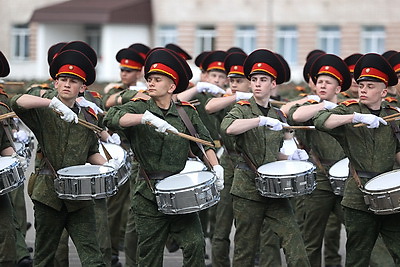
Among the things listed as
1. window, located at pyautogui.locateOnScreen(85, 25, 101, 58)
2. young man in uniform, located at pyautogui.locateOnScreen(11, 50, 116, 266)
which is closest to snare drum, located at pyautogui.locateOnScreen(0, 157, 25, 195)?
young man in uniform, located at pyautogui.locateOnScreen(11, 50, 116, 266)

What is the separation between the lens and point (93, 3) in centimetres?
4406

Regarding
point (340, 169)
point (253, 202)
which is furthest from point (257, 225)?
point (340, 169)

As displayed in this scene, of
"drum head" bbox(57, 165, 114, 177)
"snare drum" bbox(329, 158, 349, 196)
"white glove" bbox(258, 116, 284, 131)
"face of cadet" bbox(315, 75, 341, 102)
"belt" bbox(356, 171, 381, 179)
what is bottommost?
"snare drum" bbox(329, 158, 349, 196)

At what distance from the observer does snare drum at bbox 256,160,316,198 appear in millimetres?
8992

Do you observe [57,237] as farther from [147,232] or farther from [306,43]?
[306,43]

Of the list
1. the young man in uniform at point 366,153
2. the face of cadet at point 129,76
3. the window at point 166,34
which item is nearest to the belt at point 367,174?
the young man in uniform at point 366,153

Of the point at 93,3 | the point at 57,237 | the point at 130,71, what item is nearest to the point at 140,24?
the point at 93,3

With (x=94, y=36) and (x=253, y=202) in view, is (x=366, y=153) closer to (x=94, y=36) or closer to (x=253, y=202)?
(x=253, y=202)

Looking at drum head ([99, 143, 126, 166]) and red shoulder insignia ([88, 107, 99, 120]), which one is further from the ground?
red shoulder insignia ([88, 107, 99, 120])

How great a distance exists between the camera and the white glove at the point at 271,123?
904cm

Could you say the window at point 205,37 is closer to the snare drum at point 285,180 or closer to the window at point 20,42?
the window at point 20,42

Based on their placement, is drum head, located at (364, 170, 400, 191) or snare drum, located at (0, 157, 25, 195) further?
snare drum, located at (0, 157, 25, 195)

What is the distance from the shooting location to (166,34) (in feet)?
145

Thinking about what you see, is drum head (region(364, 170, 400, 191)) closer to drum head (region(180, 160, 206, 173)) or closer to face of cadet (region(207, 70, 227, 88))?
drum head (region(180, 160, 206, 173))
